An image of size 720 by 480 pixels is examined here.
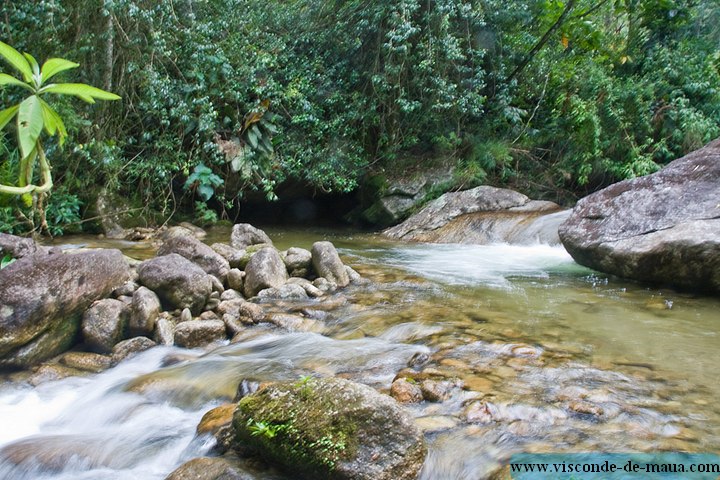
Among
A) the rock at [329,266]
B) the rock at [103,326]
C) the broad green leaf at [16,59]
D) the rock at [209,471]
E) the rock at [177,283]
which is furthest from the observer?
the rock at [329,266]

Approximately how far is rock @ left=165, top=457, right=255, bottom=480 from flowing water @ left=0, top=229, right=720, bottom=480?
117 millimetres

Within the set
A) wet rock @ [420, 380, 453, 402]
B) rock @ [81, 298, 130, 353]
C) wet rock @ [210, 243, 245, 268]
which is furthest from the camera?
wet rock @ [210, 243, 245, 268]

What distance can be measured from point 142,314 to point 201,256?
1.32 m

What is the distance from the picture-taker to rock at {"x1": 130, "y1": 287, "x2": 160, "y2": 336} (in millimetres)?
4258

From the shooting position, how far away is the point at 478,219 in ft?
29.7

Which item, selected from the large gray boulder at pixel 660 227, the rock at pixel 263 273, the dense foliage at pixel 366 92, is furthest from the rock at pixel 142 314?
the dense foliage at pixel 366 92

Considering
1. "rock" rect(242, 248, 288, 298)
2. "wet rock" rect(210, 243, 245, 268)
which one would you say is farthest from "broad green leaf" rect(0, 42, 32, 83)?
"wet rock" rect(210, 243, 245, 268)

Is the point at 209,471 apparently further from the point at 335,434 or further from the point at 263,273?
the point at 263,273

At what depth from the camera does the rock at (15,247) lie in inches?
197

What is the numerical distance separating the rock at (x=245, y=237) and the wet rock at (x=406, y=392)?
4.50 metres

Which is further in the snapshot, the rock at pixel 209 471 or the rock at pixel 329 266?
the rock at pixel 329 266

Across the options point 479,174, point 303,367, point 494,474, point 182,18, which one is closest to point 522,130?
point 479,174

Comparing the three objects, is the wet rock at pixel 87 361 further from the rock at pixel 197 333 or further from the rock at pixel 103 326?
the rock at pixel 197 333

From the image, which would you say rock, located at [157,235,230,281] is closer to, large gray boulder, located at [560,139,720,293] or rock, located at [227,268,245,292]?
rock, located at [227,268,245,292]
